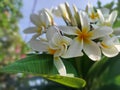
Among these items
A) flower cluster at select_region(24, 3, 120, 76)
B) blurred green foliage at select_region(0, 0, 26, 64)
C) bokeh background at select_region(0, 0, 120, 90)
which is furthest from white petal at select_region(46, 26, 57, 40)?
blurred green foliage at select_region(0, 0, 26, 64)

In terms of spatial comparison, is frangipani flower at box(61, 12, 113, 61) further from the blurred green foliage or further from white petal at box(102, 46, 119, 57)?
the blurred green foliage

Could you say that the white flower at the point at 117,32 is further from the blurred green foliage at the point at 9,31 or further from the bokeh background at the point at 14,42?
the blurred green foliage at the point at 9,31

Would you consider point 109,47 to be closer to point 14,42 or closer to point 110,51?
point 110,51

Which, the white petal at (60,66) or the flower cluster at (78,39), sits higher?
the flower cluster at (78,39)

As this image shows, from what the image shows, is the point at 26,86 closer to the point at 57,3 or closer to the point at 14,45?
the point at 57,3

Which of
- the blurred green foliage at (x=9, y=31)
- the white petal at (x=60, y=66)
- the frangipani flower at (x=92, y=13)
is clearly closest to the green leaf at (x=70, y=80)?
the white petal at (x=60, y=66)

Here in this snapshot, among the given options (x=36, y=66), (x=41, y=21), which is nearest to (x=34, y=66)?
(x=36, y=66)
